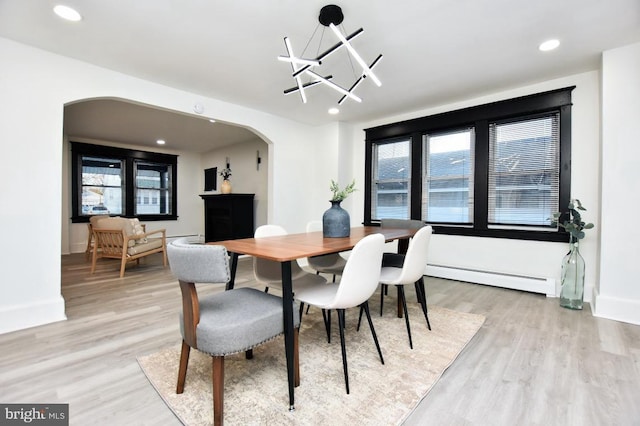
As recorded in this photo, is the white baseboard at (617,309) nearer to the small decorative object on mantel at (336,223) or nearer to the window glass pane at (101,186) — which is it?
the small decorative object on mantel at (336,223)

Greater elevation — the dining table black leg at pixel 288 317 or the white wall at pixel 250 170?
the white wall at pixel 250 170

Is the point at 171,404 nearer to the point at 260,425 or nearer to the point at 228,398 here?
the point at 228,398

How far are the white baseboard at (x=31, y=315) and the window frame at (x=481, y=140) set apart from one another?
4.02 m

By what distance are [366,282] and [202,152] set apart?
7.27 m

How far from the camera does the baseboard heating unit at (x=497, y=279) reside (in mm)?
3254

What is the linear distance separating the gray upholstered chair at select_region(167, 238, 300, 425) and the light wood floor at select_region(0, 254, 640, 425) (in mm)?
388

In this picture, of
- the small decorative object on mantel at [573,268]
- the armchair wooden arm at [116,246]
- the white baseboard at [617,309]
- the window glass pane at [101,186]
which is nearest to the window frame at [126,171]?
the window glass pane at [101,186]

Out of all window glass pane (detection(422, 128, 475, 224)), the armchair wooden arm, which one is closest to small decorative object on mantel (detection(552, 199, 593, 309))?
window glass pane (detection(422, 128, 475, 224))

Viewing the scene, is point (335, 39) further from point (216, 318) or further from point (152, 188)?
point (152, 188)

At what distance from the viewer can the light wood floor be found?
1422 mm

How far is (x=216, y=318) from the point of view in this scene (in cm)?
136

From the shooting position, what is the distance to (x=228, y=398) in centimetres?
151

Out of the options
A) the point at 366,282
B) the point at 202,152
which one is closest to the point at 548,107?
the point at 366,282

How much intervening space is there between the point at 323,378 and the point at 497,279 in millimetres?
2931
